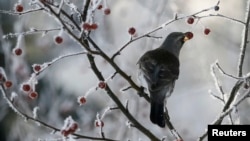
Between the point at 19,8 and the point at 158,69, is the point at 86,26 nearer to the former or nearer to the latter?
the point at 19,8

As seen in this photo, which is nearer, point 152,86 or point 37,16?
point 152,86

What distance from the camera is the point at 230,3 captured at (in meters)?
7.10

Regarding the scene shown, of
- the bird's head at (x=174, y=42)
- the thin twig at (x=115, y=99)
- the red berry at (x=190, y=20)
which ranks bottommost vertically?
the thin twig at (x=115, y=99)

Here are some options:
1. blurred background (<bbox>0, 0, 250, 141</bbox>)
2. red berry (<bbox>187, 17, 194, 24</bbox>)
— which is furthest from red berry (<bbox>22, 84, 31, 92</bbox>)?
blurred background (<bbox>0, 0, 250, 141</bbox>)

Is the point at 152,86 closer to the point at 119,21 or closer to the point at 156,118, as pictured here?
the point at 156,118

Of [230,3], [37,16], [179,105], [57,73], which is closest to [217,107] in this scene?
[179,105]

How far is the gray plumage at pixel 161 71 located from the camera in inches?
92.2

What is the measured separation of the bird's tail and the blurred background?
2.37m

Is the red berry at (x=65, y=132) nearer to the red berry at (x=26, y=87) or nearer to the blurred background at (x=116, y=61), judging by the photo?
the red berry at (x=26, y=87)

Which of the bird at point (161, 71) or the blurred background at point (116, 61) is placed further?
the blurred background at point (116, 61)

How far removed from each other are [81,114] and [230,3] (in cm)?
230

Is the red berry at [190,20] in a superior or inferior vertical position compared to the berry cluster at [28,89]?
superior

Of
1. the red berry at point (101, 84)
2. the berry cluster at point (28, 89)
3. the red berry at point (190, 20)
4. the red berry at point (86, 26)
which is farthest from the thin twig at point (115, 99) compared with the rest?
the red berry at point (190, 20)

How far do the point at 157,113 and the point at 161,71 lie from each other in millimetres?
405
